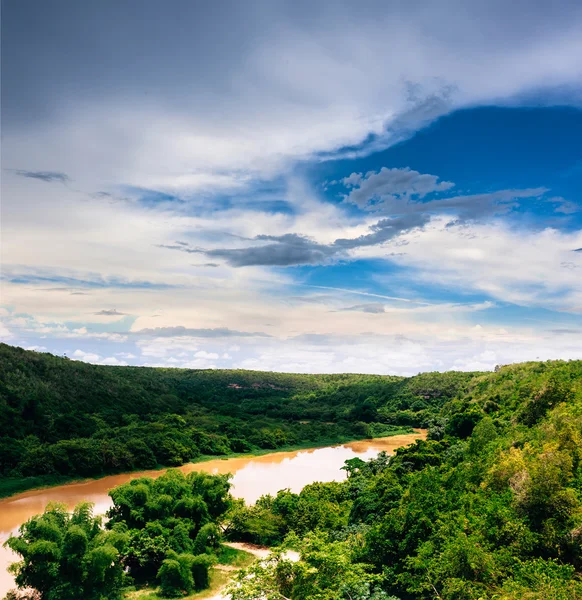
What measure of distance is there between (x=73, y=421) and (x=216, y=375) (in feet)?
275

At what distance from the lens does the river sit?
3266cm

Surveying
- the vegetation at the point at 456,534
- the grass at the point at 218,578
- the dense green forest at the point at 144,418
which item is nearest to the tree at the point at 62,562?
the grass at the point at 218,578

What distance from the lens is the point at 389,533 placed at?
1839 cm

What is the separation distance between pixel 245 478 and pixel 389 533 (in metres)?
30.1

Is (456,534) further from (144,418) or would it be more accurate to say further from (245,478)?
(144,418)

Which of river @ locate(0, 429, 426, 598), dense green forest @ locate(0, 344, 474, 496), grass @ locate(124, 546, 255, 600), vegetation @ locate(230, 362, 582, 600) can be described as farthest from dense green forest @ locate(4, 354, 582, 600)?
dense green forest @ locate(0, 344, 474, 496)

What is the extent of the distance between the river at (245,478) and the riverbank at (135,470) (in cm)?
44

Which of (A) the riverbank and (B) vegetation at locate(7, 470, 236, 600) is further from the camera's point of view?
(A) the riverbank

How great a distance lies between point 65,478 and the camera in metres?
40.9

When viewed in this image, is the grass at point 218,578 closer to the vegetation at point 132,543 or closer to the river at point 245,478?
the vegetation at point 132,543

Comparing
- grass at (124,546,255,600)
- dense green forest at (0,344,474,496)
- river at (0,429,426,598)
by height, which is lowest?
river at (0,429,426,598)

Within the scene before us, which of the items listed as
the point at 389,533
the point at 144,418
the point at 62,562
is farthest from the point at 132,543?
the point at 144,418

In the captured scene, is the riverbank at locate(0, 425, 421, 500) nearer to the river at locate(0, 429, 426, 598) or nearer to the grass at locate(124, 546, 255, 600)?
the river at locate(0, 429, 426, 598)

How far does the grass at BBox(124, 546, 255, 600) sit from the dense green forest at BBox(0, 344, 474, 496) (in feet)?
71.7
